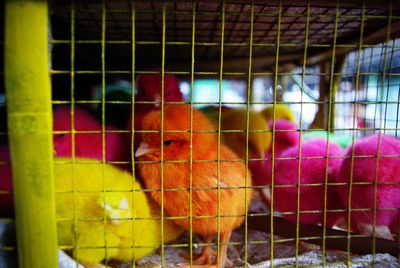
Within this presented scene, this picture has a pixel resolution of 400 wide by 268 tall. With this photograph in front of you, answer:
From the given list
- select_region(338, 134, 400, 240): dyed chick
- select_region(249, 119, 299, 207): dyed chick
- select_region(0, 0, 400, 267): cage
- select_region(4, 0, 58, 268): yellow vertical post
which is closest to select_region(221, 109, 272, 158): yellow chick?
select_region(249, 119, 299, 207): dyed chick

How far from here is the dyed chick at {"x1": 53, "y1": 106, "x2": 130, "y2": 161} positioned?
4.15 ft

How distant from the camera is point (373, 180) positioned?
101 cm

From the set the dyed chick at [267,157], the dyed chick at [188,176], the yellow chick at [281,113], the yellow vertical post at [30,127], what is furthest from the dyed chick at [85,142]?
the yellow chick at [281,113]

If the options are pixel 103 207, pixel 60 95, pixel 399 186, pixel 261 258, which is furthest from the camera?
pixel 60 95

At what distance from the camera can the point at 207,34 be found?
157 centimetres

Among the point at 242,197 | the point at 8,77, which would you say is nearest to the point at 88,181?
the point at 8,77

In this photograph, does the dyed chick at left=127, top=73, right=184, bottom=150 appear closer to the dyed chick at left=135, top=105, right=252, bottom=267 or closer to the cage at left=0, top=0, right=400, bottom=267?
the cage at left=0, top=0, right=400, bottom=267

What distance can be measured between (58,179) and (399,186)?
42.2 inches

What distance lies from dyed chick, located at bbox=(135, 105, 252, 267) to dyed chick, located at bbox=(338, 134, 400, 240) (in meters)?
0.36

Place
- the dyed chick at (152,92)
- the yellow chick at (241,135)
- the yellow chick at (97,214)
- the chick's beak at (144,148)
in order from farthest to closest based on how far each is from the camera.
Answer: the yellow chick at (241,135) → the dyed chick at (152,92) → the chick's beak at (144,148) → the yellow chick at (97,214)

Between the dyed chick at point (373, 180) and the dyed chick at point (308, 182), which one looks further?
the dyed chick at point (308, 182)

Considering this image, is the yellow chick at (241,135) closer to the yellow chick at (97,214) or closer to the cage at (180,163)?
the cage at (180,163)

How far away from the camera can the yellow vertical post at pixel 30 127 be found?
2.27ft

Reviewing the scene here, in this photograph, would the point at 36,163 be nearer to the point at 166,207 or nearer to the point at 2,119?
the point at 166,207
